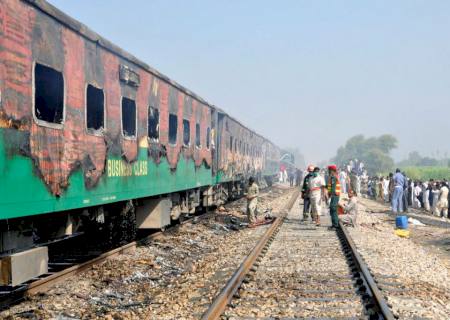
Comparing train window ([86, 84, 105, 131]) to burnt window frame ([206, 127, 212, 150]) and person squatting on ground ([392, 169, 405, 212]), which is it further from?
person squatting on ground ([392, 169, 405, 212])

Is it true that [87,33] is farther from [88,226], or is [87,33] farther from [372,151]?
[372,151]

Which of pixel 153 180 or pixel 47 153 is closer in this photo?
pixel 47 153

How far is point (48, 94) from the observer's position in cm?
640

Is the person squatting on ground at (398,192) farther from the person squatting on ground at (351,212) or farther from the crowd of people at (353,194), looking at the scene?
the person squatting on ground at (351,212)

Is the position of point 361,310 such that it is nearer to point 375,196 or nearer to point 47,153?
point 47,153

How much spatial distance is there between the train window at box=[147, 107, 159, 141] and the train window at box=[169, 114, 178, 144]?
1.07 metres

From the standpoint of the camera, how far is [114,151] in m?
8.51

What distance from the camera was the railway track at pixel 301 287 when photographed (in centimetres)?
582

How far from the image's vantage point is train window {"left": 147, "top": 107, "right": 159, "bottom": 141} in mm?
10297

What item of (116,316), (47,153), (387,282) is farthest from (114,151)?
(387,282)

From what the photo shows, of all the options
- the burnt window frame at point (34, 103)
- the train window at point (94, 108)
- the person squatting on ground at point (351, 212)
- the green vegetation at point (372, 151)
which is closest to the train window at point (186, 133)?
the person squatting on ground at point (351, 212)

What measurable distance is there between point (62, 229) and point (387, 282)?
4508mm

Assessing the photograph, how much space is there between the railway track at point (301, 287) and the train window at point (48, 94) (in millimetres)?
2903

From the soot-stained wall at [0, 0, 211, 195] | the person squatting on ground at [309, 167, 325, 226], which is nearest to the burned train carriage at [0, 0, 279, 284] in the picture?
the soot-stained wall at [0, 0, 211, 195]
